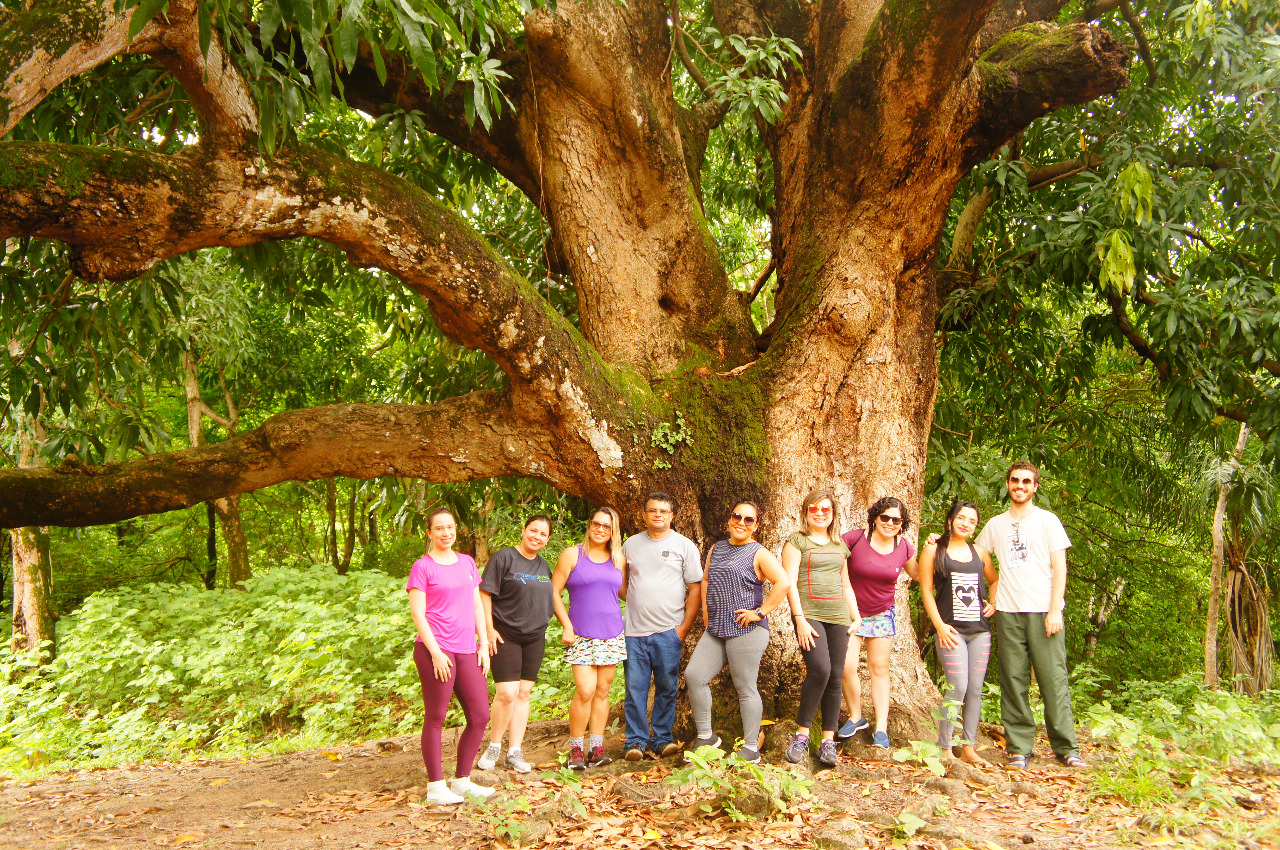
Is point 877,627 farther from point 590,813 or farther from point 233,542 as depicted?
point 233,542

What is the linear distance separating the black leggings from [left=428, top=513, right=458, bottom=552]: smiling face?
6.55 ft

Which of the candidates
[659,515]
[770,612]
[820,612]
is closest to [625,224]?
[659,515]

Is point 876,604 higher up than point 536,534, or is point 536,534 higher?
point 536,534

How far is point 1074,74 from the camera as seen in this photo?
200 inches

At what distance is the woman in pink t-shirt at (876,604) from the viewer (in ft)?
16.0

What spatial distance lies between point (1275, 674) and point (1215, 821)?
6.26 metres

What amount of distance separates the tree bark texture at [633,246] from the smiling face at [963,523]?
0.52m

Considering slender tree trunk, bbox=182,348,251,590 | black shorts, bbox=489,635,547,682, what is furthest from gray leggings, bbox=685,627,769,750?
slender tree trunk, bbox=182,348,251,590

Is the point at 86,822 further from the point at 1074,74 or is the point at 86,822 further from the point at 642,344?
the point at 1074,74

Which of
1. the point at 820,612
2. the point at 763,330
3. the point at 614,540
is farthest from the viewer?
the point at 763,330

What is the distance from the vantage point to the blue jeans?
16.3 feet

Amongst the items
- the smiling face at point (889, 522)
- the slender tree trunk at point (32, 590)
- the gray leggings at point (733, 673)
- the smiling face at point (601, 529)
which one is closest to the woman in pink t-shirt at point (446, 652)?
the smiling face at point (601, 529)

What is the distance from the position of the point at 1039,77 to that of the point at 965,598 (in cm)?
313

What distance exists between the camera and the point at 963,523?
16.5 feet
